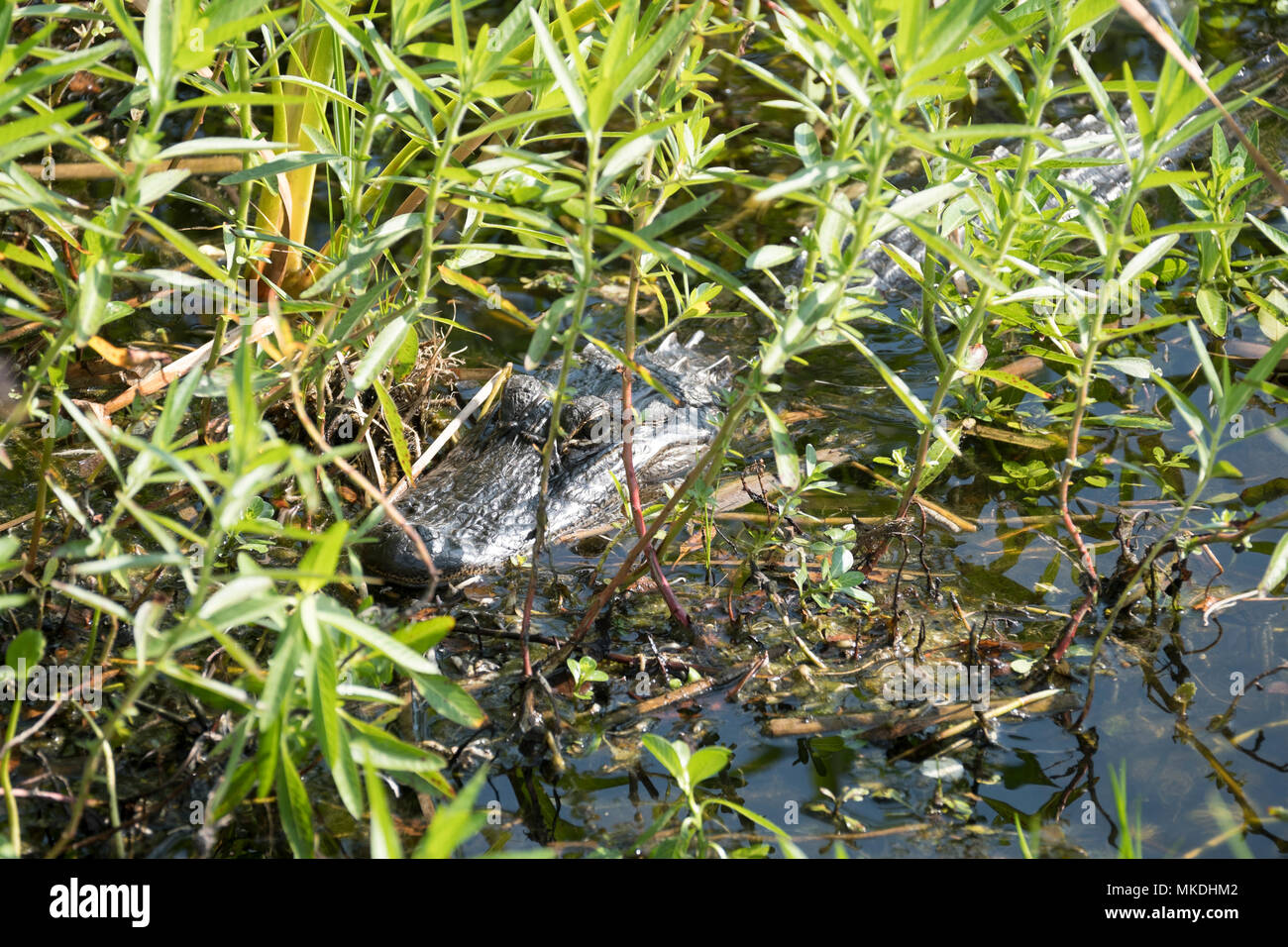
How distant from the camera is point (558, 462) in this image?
390 cm

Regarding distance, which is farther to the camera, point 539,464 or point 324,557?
point 539,464

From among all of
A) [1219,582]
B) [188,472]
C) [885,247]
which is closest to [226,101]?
[188,472]

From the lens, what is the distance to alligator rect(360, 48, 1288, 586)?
3266 millimetres

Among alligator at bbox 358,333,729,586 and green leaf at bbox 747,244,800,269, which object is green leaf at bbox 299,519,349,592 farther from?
alligator at bbox 358,333,729,586

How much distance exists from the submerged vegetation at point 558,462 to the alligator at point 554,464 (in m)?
0.12

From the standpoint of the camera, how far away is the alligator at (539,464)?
333 cm

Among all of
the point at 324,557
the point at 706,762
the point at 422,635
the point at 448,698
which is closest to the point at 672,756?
the point at 706,762

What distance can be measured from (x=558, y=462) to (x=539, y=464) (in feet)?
0.28

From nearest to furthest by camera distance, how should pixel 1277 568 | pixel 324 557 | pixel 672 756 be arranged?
pixel 324 557 < pixel 672 756 < pixel 1277 568

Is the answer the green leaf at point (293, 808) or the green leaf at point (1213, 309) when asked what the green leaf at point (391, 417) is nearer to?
the green leaf at point (293, 808)

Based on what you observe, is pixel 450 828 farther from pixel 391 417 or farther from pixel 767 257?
pixel 391 417
